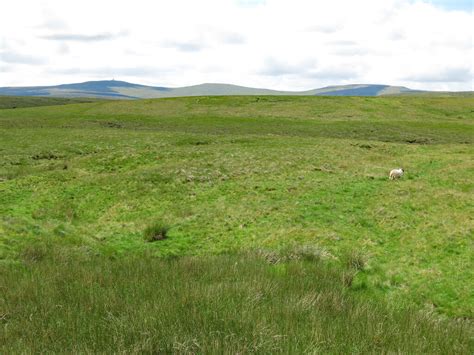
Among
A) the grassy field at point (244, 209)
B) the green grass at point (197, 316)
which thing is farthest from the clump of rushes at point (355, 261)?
the green grass at point (197, 316)

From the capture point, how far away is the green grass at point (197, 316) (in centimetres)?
589

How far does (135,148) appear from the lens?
1556 inches

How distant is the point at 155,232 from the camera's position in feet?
53.5

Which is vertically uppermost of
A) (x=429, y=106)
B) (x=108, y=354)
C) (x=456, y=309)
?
(x=429, y=106)

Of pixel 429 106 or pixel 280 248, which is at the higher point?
pixel 429 106

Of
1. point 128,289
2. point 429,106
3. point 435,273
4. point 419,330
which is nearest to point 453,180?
point 435,273

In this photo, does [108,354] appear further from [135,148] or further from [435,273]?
[135,148]

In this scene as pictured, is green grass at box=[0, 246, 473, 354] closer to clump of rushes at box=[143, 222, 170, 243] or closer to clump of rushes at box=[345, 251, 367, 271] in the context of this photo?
clump of rushes at box=[345, 251, 367, 271]

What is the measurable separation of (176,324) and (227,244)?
8.84 metres

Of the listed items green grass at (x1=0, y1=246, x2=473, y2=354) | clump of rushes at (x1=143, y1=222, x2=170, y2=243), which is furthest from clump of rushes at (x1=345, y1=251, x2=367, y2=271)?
clump of rushes at (x1=143, y1=222, x2=170, y2=243)

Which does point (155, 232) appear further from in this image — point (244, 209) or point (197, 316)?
point (197, 316)

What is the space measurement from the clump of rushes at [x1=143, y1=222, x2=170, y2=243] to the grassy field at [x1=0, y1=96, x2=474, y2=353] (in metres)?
0.14

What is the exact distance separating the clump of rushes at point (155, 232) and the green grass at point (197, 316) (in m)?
5.69

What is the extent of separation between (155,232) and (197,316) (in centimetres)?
998
